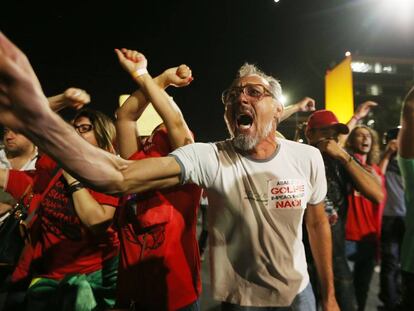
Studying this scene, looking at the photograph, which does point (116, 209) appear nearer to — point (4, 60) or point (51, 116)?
point (51, 116)

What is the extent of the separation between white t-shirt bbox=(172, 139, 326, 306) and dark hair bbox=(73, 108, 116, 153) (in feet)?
4.02

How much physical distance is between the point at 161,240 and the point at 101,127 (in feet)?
4.23

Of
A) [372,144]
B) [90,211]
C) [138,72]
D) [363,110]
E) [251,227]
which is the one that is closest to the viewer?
[251,227]

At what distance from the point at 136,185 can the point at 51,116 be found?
1.56ft

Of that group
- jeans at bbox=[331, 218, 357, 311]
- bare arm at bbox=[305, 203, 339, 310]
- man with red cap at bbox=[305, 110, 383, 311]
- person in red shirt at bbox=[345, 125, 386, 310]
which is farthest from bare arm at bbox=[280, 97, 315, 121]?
bare arm at bbox=[305, 203, 339, 310]

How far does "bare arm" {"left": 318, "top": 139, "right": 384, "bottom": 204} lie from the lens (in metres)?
3.45

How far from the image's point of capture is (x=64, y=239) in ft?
8.61

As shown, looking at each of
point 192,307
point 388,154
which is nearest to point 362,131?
point 388,154

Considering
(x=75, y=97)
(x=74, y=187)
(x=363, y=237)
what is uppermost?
(x=75, y=97)

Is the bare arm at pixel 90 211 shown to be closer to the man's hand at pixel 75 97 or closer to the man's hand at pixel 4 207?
the man's hand at pixel 75 97

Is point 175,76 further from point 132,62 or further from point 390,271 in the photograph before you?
point 390,271

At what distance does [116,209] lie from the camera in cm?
254

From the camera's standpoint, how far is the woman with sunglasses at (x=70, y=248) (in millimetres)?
2469

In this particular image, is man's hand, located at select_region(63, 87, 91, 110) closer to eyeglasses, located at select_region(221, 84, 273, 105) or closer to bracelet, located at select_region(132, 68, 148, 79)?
bracelet, located at select_region(132, 68, 148, 79)
